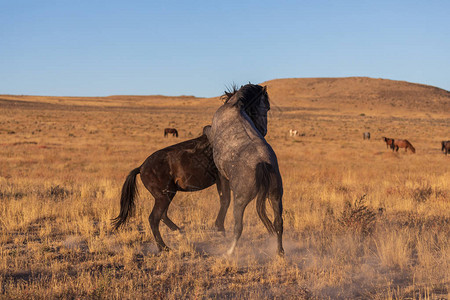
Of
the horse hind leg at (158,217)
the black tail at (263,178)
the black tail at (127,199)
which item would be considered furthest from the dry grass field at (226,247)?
the black tail at (263,178)

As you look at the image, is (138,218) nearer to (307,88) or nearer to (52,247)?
(52,247)

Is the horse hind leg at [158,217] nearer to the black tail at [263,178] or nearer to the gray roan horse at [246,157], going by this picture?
the gray roan horse at [246,157]

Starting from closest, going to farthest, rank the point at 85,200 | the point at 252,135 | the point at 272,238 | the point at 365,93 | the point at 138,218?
the point at 252,135 → the point at 272,238 → the point at 138,218 → the point at 85,200 → the point at 365,93

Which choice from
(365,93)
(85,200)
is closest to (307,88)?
(365,93)

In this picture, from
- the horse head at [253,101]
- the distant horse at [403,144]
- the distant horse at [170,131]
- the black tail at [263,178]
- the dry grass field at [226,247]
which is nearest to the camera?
the dry grass field at [226,247]

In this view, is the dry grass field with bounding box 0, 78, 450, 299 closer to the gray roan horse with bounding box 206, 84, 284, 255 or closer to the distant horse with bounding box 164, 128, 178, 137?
Answer: the gray roan horse with bounding box 206, 84, 284, 255

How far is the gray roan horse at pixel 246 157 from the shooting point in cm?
541

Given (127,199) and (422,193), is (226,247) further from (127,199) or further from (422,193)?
(422,193)

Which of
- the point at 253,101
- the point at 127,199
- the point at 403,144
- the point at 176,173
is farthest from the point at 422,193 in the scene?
the point at 403,144

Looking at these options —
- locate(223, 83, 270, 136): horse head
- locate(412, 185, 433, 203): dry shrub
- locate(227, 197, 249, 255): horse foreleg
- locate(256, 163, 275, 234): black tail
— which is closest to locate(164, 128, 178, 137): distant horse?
locate(412, 185, 433, 203): dry shrub

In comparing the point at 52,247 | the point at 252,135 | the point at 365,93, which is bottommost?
the point at 52,247

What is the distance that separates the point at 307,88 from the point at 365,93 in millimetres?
23413

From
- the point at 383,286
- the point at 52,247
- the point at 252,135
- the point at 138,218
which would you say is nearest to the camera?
the point at 383,286

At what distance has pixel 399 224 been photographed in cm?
802
